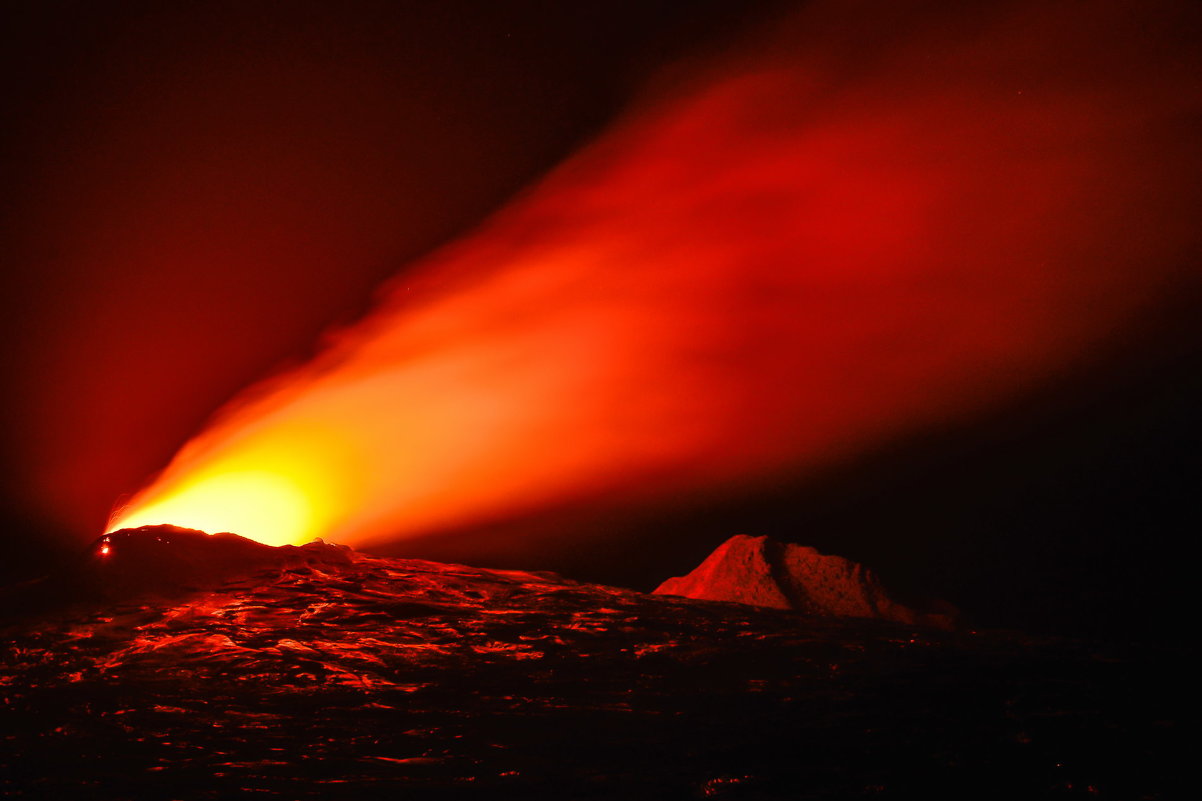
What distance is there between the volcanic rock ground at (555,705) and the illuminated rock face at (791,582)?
6.76 m

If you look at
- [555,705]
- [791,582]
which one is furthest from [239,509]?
[791,582]

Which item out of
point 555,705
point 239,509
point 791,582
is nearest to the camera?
point 555,705

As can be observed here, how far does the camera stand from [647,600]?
7.27 m

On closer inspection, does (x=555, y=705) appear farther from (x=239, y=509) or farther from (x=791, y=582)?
(x=791, y=582)

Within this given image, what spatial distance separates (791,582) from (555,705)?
10.1 meters

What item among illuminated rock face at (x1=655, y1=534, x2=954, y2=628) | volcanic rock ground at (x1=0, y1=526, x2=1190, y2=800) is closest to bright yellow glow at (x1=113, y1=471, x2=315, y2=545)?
volcanic rock ground at (x1=0, y1=526, x2=1190, y2=800)

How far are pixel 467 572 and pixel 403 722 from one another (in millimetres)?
4498

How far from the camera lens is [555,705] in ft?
14.3

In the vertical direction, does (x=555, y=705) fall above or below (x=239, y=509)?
below

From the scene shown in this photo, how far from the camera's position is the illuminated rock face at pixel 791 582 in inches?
523

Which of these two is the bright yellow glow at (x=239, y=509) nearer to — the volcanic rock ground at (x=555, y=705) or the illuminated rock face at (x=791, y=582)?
the volcanic rock ground at (x=555, y=705)

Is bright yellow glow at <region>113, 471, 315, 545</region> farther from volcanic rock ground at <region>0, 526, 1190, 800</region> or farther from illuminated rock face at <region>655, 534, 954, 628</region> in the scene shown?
illuminated rock face at <region>655, 534, 954, 628</region>

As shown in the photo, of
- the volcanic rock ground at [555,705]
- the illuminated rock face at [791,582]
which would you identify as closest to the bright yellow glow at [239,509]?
the volcanic rock ground at [555,705]

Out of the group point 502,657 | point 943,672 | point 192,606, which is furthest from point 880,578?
point 192,606
